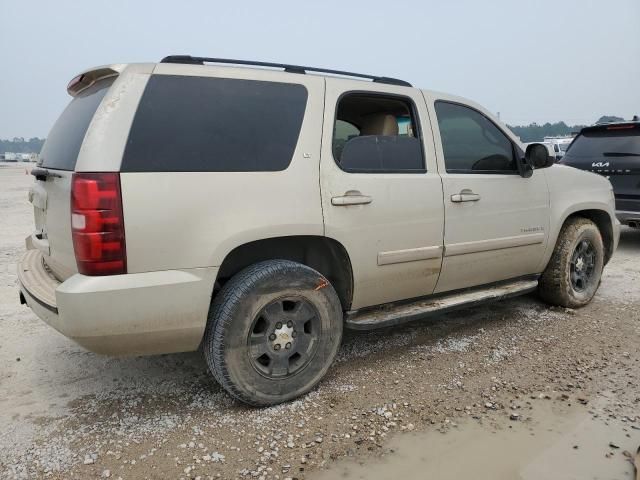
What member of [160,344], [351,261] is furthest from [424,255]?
[160,344]

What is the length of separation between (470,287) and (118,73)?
9.26 ft

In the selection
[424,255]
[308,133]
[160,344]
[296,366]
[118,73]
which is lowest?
[296,366]

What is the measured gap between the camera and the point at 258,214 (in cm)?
258

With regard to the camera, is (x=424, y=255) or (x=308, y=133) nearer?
(x=308, y=133)

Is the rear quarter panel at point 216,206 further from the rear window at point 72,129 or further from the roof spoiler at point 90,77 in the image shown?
the rear window at point 72,129

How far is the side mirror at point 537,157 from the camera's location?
377cm

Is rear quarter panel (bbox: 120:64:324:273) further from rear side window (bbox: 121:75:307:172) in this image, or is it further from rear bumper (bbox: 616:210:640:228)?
rear bumper (bbox: 616:210:640:228)

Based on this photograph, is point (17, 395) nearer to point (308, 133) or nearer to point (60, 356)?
point (60, 356)

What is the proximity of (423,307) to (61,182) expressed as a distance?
237cm

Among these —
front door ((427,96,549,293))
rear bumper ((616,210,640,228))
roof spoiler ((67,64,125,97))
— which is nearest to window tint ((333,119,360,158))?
front door ((427,96,549,293))

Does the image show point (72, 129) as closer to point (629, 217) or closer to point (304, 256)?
point (304, 256)

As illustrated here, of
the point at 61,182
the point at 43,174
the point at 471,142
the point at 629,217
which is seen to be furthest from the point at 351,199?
the point at 629,217

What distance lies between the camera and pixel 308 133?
2.82m

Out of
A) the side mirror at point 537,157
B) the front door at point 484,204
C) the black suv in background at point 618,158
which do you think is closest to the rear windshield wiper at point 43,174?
the front door at point 484,204
